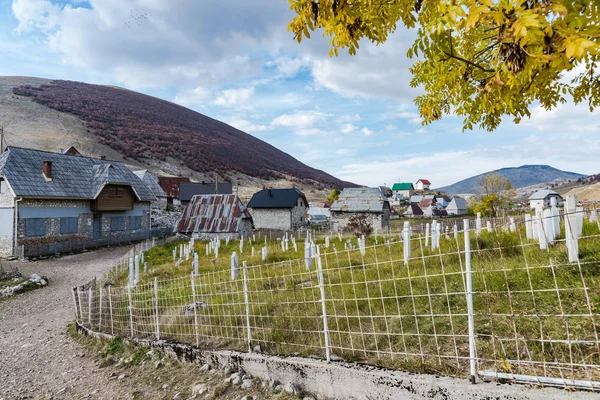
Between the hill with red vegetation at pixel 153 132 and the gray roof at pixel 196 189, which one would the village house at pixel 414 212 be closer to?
the hill with red vegetation at pixel 153 132

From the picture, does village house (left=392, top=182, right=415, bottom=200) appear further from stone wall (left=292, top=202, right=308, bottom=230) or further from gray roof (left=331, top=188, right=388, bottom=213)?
gray roof (left=331, top=188, right=388, bottom=213)

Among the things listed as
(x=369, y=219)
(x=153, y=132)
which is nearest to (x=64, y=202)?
(x=369, y=219)

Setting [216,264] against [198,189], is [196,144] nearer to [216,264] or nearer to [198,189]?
[198,189]

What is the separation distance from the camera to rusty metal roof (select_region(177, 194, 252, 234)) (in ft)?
100

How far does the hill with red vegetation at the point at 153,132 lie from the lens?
81750 millimetres

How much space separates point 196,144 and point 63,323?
90.3 metres

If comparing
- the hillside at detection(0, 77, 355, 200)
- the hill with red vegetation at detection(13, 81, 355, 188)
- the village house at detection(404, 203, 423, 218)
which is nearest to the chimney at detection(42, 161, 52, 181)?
the hillside at detection(0, 77, 355, 200)

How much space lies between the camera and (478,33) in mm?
3135

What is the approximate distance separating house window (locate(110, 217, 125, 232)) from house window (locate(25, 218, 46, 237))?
5647mm

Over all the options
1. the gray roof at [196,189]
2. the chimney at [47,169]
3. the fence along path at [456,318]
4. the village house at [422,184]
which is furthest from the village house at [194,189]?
the village house at [422,184]

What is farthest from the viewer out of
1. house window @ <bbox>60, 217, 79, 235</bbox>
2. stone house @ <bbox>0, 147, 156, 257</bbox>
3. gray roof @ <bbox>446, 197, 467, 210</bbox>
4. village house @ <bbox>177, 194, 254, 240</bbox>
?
gray roof @ <bbox>446, 197, 467, 210</bbox>

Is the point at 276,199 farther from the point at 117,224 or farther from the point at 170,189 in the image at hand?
the point at 170,189

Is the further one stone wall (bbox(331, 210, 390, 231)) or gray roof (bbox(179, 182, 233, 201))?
gray roof (bbox(179, 182, 233, 201))

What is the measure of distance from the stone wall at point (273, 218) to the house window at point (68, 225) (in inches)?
951
